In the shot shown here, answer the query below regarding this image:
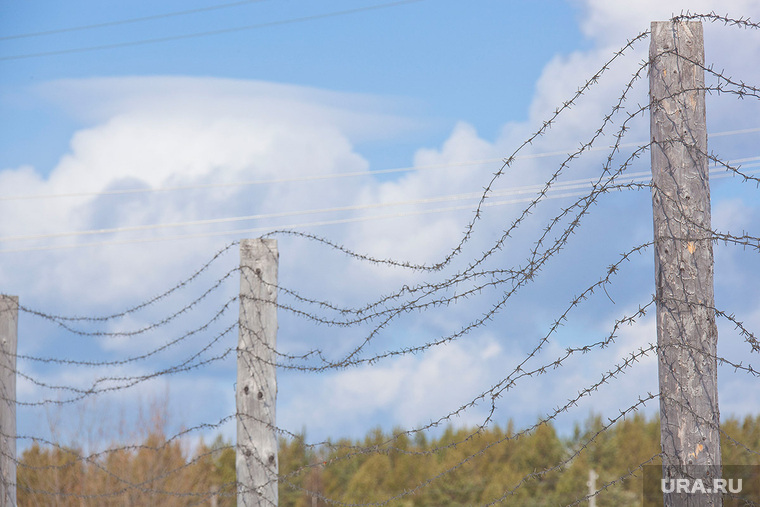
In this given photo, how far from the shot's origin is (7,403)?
7.57 m

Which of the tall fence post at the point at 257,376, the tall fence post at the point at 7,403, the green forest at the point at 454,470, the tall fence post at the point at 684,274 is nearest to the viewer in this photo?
the tall fence post at the point at 684,274

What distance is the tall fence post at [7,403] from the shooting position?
24.6 feet

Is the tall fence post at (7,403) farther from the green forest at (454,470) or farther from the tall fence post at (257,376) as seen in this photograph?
the green forest at (454,470)

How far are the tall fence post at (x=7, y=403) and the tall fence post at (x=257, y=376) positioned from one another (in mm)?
3215

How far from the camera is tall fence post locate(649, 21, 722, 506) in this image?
3555mm

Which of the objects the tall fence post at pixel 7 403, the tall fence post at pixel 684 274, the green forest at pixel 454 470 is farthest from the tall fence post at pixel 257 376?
the green forest at pixel 454 470

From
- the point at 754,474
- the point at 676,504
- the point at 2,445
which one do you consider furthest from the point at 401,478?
the point at 676,504

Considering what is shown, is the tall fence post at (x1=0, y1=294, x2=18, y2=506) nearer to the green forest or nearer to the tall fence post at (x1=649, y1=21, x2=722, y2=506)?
the tall fence post at (x1=649, y1=21, x2=722, y2=506)

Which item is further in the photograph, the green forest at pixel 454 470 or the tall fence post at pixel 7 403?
the green forest at pixel 454 470

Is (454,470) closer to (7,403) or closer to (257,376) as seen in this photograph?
(7,403)

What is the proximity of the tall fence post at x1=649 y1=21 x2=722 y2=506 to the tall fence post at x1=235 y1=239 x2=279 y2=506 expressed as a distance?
282 centimetres

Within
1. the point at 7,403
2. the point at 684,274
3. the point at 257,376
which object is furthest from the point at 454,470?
the point at 684,274

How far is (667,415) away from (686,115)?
4.58 feet

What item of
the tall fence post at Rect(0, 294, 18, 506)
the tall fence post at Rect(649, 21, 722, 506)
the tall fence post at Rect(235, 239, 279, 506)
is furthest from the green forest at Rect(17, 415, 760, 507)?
the tall fence post at Rect(649, 21, 722, 506)
